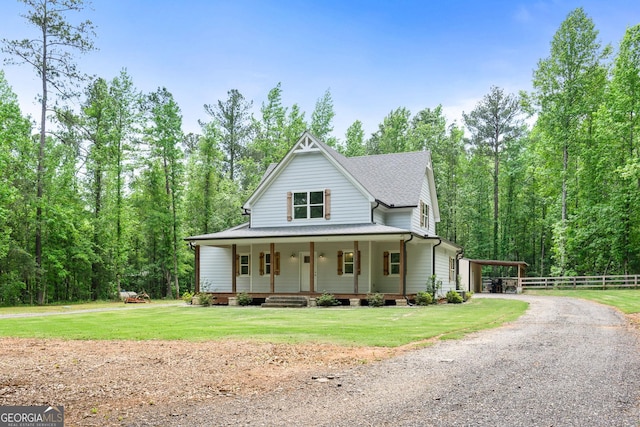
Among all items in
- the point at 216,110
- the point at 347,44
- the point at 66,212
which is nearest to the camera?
the point at 347,44

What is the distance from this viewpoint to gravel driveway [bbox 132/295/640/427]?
477 cm

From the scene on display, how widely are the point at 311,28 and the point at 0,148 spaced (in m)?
15.8

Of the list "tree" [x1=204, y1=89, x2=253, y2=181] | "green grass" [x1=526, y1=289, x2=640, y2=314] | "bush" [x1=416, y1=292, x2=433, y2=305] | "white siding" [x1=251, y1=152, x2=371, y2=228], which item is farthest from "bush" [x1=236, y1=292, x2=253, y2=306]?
"tree" [x1=204, y1=89, x2=253, y2=181]

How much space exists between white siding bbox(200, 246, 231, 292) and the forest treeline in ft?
26.9

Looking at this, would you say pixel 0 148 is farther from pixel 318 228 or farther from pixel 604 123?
pixel 604 123

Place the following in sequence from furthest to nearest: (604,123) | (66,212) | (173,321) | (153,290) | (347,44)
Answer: (153,290) < (604,123) < (66,212) < (347,44) < (173,321)

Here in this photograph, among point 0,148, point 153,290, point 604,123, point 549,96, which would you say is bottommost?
point 153,290

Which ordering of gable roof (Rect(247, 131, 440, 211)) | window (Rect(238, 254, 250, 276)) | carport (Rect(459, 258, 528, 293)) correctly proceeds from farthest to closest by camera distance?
carport (Rect(459, 258, 528, 293)) < window (Rect(238, 254, 250, 276)) < gable roof (Rect(247, 131, 440, 211))

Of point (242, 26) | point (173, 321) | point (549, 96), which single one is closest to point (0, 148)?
point (242, 26)

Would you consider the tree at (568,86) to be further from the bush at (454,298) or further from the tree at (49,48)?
the tree at (49,48)

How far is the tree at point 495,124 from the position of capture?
47094 millimetres

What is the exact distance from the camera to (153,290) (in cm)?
4078

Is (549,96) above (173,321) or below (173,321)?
above

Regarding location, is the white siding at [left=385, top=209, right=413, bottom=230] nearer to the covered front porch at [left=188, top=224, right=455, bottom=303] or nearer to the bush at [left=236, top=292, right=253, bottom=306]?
the covered front porch at [left=188, top=224, right=455, bottom=303]
